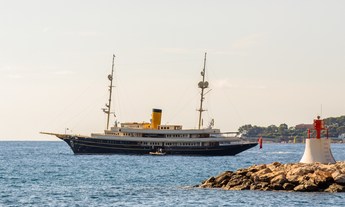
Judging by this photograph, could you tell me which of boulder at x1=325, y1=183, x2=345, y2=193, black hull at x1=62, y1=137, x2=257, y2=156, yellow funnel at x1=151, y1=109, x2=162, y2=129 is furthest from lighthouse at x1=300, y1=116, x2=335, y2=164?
yellow funnel at x1=151, y1=109, x2=162, y2=129

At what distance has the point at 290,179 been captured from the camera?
152ft

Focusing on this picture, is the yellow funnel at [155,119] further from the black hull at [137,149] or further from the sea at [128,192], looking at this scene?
the sea at [128,192]

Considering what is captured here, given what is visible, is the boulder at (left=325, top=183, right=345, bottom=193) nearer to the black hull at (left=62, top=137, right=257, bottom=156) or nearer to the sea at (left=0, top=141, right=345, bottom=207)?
the sea at (left=0, top=141, right=345, bottom=207)

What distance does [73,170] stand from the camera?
249ft

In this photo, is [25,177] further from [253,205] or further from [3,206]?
[253,205]

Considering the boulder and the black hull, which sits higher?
the black hull

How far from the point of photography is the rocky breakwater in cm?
4506

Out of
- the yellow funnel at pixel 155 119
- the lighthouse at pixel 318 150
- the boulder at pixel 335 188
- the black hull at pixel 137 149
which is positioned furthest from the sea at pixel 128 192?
the yellow funnel at pixel 155 119

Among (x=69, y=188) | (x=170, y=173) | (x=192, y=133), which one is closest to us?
(x=69, y=188)

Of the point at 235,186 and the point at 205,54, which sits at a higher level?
the point at 205,54

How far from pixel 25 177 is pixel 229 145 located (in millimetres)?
49222

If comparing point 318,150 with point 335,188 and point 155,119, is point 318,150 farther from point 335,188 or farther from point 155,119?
point 155,119

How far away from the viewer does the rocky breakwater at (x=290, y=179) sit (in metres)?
45.1

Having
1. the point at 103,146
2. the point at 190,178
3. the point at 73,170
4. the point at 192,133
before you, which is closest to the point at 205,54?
the point at 192,133
